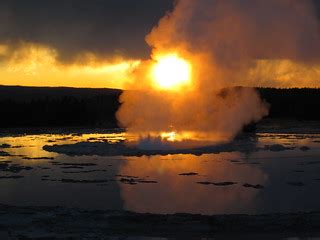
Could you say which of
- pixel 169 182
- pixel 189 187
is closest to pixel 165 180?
pixel 169 182

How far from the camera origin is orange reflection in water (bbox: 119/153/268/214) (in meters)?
13.1

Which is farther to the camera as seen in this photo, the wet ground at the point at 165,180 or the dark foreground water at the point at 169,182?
the dark foreground water at the point at 169,182

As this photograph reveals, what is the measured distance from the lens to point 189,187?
620 inches

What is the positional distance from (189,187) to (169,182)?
1.09m

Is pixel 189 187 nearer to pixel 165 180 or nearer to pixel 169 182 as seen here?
pixel 169 182

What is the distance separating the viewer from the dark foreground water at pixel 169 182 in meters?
13.4

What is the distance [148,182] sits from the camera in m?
16.8

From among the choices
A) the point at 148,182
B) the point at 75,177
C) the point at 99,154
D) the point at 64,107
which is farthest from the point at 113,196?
the point at 64,107

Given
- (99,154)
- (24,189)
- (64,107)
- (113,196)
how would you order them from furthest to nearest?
(64,107)
(99,154)
(24,189)
(113,196)

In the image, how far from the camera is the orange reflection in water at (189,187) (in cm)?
1308

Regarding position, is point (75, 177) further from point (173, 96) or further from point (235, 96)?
point (235, 96)

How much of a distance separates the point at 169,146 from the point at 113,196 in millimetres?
12509

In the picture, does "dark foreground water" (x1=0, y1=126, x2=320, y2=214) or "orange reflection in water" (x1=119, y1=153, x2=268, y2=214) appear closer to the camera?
"orange reflection in water" (x1=119, y1=153, x2=268, y2=214)

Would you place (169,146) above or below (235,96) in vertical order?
below
